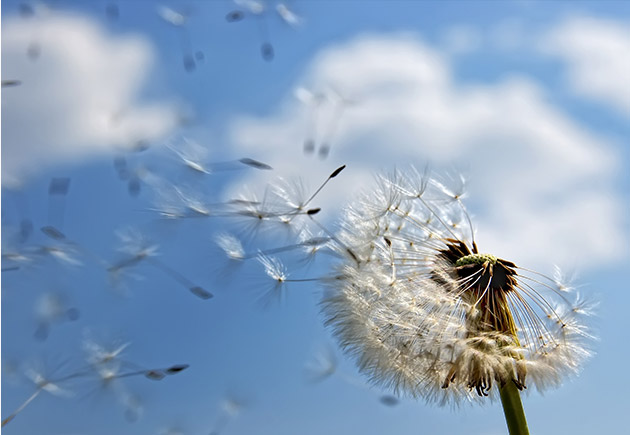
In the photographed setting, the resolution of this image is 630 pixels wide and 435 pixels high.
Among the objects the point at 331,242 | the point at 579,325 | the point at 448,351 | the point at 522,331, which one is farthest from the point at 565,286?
the point at 331,242

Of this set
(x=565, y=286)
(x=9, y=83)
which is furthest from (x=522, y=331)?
(x=9, y=83)

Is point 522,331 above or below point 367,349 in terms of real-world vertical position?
above

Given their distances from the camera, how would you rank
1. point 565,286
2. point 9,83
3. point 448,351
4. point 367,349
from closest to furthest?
1. point 9,83
2. point 448,351
3. point 367,349
4. point 565,286

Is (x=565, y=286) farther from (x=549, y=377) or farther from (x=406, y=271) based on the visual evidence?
(x=406, y=271)

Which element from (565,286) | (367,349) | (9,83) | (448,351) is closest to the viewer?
(9,83)

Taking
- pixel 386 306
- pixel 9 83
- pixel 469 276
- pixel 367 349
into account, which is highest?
pixel 9 83

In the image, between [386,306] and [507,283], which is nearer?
[386,306]

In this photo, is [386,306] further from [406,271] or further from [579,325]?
[579,325]
